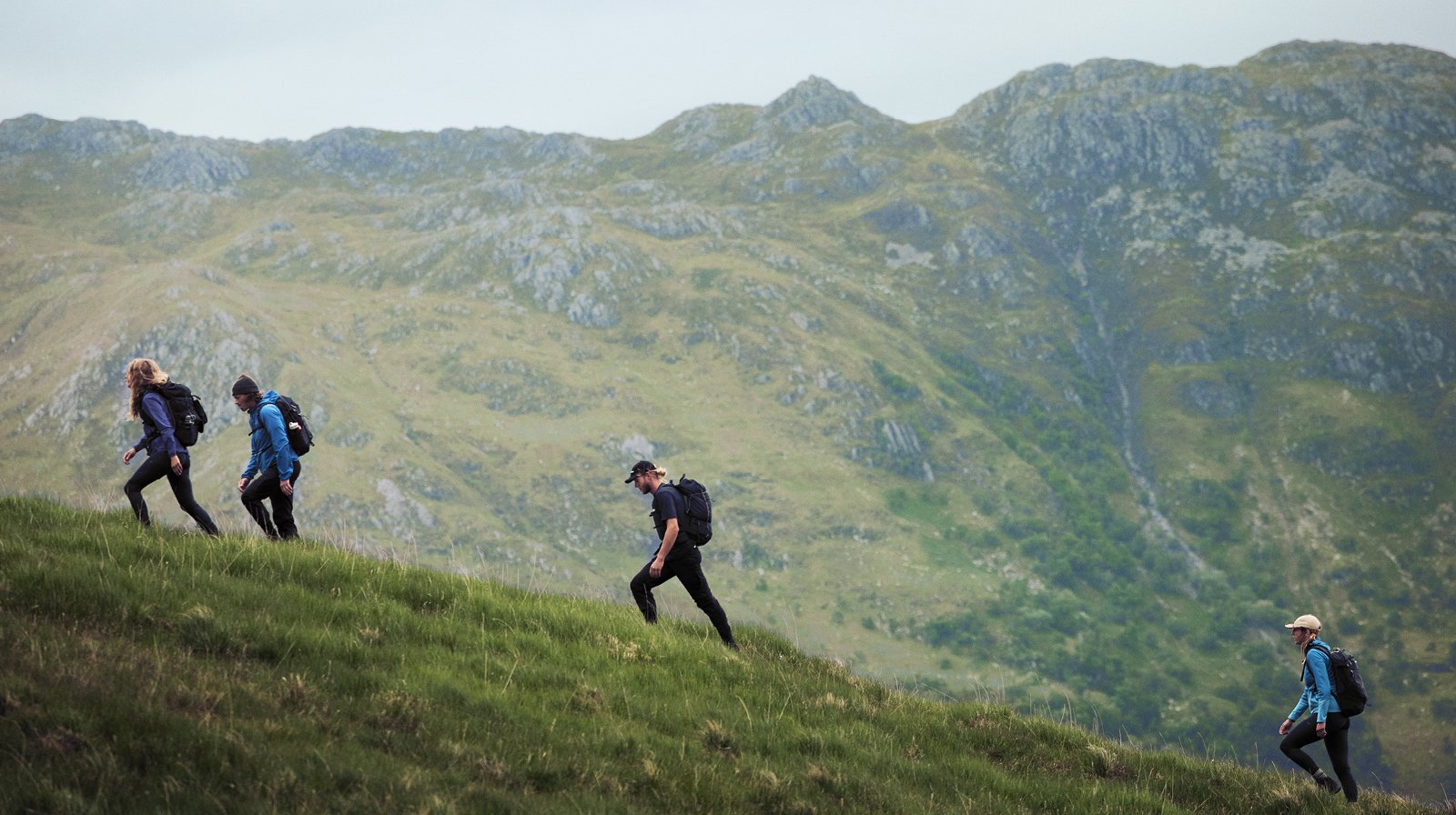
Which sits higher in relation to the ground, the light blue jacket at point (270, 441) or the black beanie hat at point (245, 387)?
the black beanie hat at point (245, 387)

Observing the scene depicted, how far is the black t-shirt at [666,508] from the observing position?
46.7ft

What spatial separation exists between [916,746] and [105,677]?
8.69m

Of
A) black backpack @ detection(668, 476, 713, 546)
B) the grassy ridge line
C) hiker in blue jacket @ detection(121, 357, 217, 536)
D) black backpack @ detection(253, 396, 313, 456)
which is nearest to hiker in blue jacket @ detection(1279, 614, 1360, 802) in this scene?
the grassy ridge line

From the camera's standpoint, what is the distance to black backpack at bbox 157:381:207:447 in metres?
15.6

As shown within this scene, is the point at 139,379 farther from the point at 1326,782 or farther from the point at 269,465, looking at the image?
the point at 1326,782

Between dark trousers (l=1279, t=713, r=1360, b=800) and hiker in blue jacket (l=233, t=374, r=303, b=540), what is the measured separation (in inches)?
613

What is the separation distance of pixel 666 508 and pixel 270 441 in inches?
274

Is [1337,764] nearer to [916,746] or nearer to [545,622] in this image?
[916,746]

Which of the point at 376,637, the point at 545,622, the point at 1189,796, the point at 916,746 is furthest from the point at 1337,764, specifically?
the point at 376,637

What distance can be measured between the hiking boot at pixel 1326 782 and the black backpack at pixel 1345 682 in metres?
0.94

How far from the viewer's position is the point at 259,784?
7477 millimetres

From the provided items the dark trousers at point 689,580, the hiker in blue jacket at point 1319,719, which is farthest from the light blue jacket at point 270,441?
the hiker in blue jacket at point 1319,719

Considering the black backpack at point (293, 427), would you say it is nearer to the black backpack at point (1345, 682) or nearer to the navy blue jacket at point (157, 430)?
the navy blue jacket at point (157, 430)

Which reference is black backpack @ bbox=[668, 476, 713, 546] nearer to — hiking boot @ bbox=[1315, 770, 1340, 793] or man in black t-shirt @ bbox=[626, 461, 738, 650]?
man in black t-shirt @ bbox=[626, 461, 738, 650]
